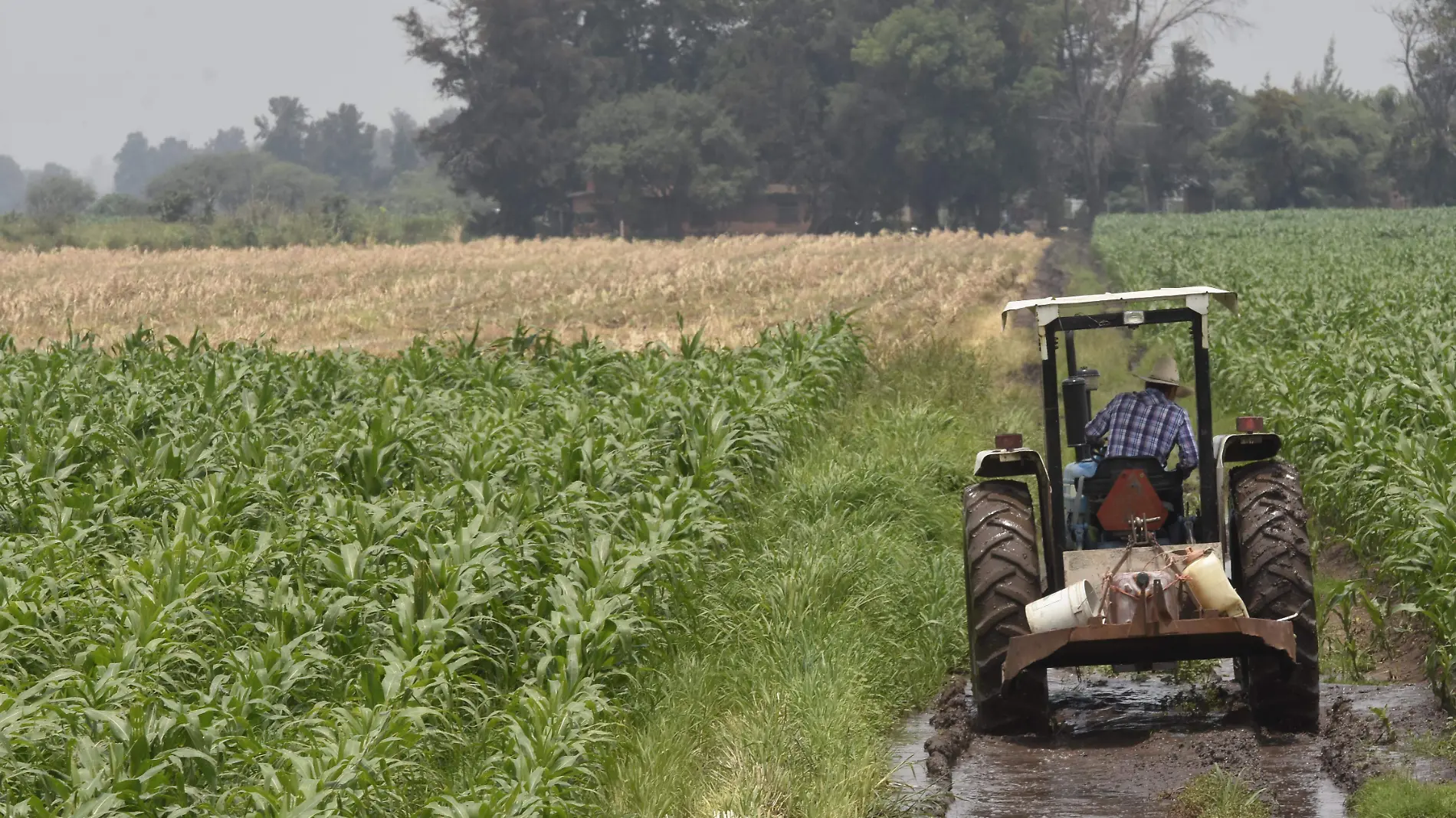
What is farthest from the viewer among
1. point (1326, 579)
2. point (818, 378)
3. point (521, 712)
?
point (818, 378)

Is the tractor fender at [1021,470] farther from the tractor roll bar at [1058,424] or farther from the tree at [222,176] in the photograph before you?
the tree at [222,176]

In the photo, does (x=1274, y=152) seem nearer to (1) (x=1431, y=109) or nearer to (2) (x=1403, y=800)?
(1) (x=1431, y=109)

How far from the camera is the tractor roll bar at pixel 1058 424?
7676 millimetres

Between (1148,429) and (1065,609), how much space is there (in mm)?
1145

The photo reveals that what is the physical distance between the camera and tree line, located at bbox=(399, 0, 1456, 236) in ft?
283

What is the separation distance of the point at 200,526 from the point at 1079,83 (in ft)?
315

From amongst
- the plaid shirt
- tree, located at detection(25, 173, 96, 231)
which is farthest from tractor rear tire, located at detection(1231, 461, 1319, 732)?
tree, located at detection(25, 173, 96, 231)

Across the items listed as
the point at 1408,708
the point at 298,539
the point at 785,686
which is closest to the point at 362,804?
the point at 785,686

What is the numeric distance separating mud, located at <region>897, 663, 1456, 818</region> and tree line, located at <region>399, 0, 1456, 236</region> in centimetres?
7680

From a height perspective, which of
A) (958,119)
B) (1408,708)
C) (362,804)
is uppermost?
(958,119)

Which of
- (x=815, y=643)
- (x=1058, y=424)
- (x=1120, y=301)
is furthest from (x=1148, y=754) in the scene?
(x=1120, y=301)

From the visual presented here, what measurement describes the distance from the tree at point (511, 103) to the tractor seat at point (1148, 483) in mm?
79913

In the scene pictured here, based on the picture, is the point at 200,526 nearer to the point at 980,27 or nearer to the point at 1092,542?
the point at 1092,542

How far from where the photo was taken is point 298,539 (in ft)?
28.3
